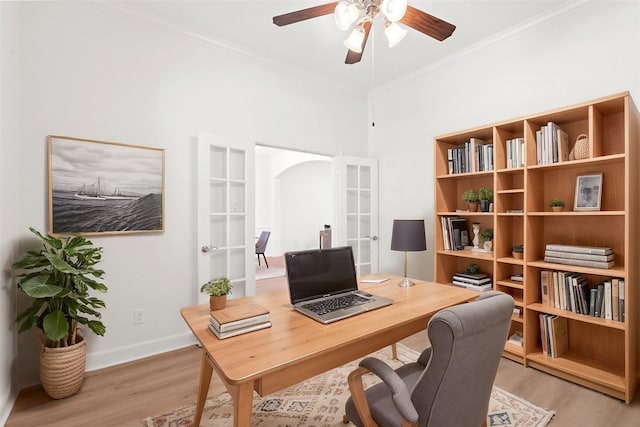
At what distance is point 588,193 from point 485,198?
0.74m

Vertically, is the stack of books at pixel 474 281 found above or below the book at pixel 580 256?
below

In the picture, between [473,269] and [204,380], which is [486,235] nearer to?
[473,269]

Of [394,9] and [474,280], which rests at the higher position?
[394,9]

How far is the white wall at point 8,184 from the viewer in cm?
195

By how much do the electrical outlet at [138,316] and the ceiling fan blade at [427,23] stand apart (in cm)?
309

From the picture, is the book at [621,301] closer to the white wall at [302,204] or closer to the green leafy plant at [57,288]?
the green leafy plant at [57,288]

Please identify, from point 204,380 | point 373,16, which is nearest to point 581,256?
point 373,16

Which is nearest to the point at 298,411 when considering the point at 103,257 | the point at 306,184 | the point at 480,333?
the point at 480,333

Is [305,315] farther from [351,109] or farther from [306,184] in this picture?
[306,184]

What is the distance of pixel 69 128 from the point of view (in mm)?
2477

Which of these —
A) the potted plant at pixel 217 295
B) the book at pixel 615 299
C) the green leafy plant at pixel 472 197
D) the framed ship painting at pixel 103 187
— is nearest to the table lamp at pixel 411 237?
the green leafy plant at pixel 472 197

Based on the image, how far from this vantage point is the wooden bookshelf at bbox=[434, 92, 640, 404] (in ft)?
6.89

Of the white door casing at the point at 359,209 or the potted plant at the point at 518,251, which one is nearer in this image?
the potted plant at the point at 518,251

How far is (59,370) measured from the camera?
6.95 ft
